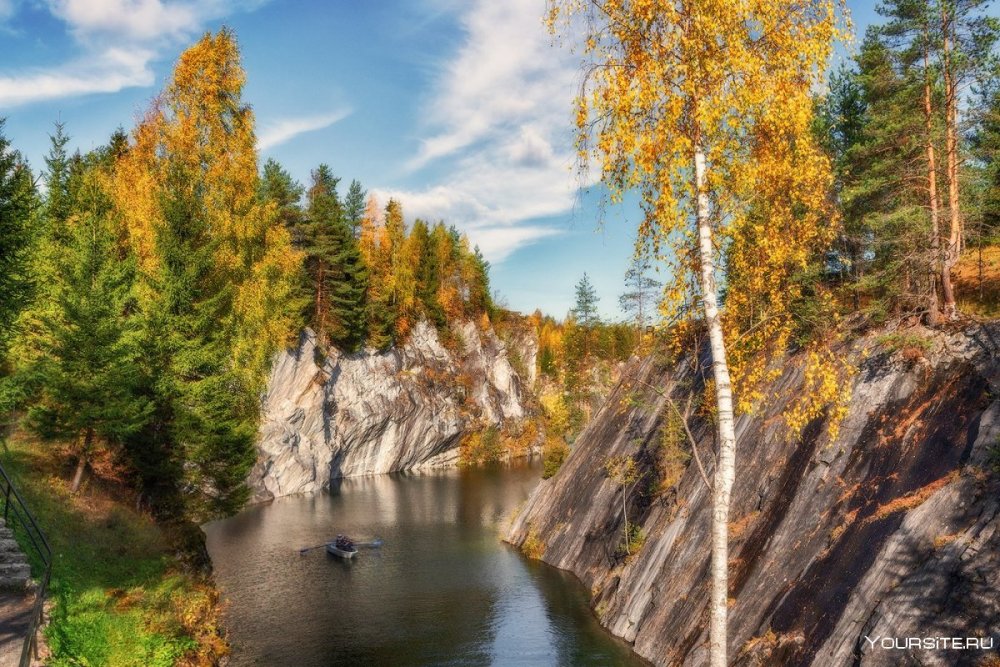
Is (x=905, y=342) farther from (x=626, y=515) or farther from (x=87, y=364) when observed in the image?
(x=87, y=364)

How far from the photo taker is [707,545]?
22.0 metres

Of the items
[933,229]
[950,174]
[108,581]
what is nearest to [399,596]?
[108,581]

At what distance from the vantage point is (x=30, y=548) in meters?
14.8

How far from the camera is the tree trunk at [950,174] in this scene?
61.4 feet

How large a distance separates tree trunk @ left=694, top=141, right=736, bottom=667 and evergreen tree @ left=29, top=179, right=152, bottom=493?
54.2 feet

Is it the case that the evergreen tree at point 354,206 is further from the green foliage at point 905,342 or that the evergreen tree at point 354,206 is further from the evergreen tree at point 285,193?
the green foliage at point 905,342

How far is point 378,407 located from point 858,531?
59827 millimetres

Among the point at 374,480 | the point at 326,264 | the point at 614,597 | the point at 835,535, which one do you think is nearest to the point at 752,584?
the point at 835,535

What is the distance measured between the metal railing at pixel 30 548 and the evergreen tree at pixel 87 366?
2.41 m

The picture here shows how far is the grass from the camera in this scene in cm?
1367

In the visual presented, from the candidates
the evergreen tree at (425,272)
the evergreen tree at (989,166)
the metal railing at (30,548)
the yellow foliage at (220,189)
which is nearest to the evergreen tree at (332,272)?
the evergreen tree at (425,272)

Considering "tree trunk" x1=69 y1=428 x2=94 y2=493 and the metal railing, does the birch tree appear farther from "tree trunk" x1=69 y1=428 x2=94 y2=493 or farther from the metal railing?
"tree trunk" x1=69 y1=428 x2=94 y2=493

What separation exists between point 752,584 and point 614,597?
1011 centimetres

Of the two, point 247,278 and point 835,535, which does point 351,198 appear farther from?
point 835,535
